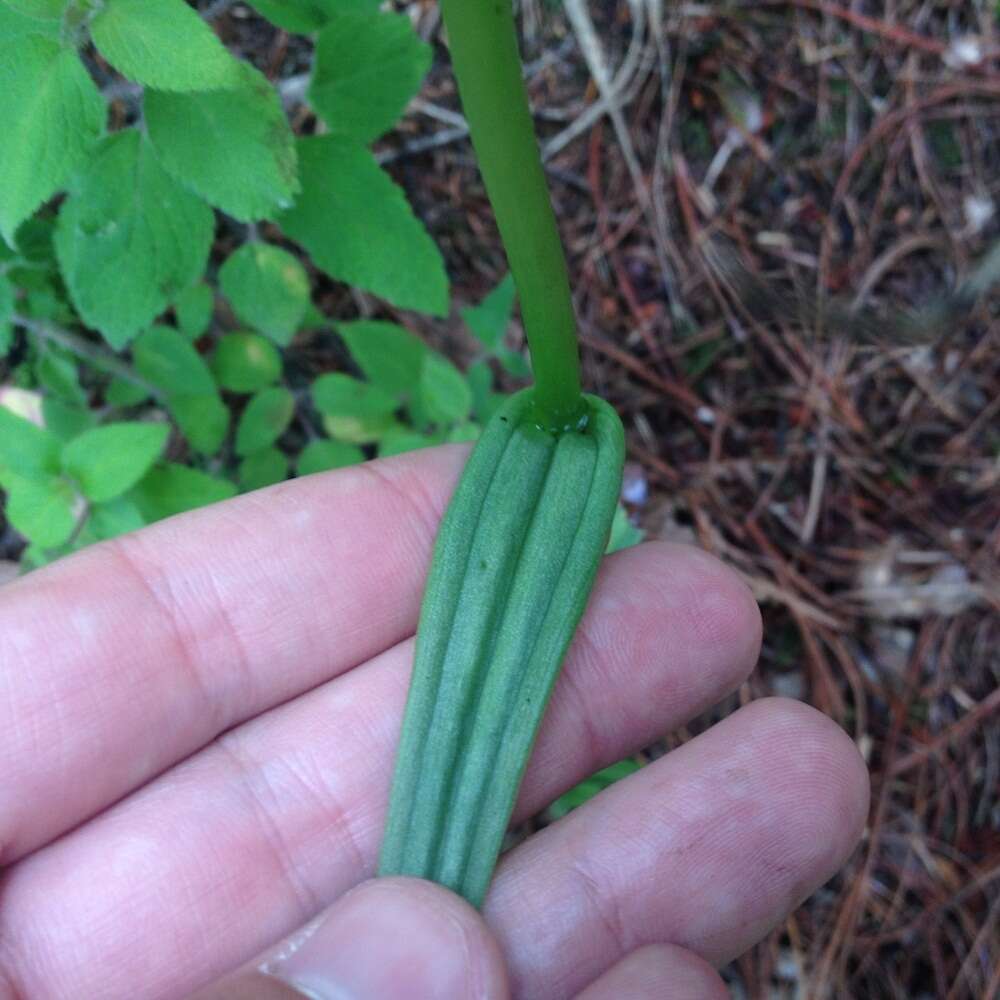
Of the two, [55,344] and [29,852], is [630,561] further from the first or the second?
[55,344]

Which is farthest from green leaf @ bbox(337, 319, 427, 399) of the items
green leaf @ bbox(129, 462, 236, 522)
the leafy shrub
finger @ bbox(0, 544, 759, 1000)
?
finger @ bbox(0, 544, 759, 1000)

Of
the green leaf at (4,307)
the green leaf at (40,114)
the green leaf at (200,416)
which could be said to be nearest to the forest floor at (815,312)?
the green leaf at (200,416)

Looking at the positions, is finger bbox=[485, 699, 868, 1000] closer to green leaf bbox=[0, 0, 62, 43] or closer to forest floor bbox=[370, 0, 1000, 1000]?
forest floor bbox=[370, 0, 1000, 1000]

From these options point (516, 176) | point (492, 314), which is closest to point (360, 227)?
point (516, 176)

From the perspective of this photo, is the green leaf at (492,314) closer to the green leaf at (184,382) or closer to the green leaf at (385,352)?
the green leaf at (385,352)

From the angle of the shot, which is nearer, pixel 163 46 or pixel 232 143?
pixel 163 46

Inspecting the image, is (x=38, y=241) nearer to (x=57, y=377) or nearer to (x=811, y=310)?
(x=57, y=377)

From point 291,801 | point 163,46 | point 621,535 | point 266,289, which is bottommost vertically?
point 291,801
